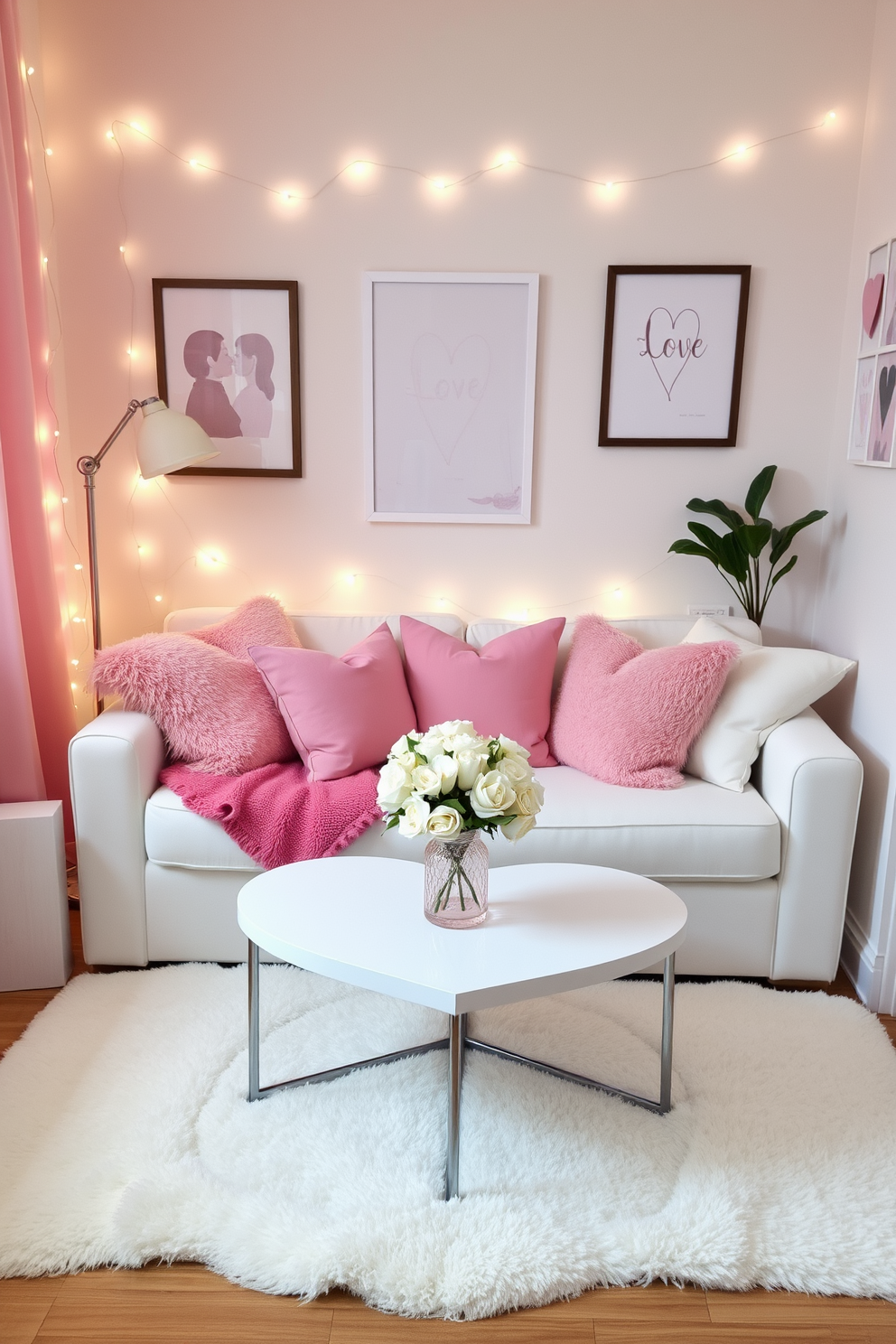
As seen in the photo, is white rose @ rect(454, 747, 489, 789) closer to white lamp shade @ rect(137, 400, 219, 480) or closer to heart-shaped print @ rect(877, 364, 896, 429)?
white lamp shade @ rect(137, 400, 219, 480)

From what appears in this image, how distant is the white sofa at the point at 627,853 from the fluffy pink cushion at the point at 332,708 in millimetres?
287

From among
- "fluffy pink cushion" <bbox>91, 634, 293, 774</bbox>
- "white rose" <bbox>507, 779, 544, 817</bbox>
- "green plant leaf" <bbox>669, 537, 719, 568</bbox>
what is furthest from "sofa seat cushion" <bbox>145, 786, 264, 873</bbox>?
"green plant leaf" <bbox>669, 537, 719, 568</bbox>

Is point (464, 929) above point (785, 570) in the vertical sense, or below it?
below

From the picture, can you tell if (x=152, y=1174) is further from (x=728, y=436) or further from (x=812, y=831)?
(x=728, y=436)

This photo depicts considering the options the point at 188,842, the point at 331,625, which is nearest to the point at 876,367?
the point at 331,625

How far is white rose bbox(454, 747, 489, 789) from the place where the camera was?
5.89ft

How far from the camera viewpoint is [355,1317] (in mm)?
1596

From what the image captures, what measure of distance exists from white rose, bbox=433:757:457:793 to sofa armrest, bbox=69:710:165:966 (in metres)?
1.00

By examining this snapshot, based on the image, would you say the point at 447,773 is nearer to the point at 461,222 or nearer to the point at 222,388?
the point at 222,388

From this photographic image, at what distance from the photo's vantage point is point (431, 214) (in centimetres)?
306

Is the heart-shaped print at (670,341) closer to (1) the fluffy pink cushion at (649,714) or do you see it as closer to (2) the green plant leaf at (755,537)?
(2) the green plant leaf at (755,537)

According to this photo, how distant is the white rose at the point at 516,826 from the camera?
72.1 inches

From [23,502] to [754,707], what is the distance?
209 centimetres

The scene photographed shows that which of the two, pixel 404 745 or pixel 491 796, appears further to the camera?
pixel 404 745
